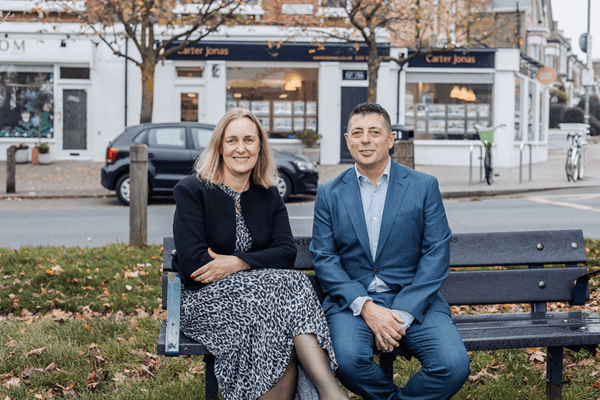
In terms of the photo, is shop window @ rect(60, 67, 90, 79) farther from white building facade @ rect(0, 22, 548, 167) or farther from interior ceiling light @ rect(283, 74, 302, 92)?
interior ceiling light @ rect(283, 74, 302, 92)

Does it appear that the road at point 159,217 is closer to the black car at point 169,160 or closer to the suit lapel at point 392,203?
the black car at point 169,160

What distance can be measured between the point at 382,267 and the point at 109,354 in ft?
6.28

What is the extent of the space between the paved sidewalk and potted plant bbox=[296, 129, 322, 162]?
0.70 meters

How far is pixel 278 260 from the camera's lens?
11.6 ft

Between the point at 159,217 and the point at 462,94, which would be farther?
the point at 462,94

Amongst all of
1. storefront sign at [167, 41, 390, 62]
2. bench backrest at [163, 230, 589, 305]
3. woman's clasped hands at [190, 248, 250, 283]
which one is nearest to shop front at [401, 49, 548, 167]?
storefront sign at [167, 41, 390, 62]

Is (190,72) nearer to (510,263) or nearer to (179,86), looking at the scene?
(179,86)

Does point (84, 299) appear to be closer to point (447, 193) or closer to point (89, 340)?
point (89, 340)

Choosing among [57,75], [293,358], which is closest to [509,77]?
[57,75]

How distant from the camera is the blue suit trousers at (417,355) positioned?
3102mm

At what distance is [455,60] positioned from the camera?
23.7m

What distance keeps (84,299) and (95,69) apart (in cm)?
1844

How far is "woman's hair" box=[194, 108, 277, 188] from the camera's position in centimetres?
363

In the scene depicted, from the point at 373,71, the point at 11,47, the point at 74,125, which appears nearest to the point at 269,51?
the point at 373,71
